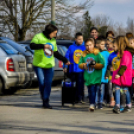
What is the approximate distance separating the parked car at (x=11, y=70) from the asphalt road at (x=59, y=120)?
1183 millimetres

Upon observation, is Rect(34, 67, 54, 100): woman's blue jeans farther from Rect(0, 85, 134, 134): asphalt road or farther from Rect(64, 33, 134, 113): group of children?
Rect(64, 33, 134, 113): group of children

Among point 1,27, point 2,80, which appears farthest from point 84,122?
point 1,27

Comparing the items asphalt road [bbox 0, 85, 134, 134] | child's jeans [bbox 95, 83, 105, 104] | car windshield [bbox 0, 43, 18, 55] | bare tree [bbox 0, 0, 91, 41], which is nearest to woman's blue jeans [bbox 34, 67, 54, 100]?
asphalt road [bbox 0, 85, 134, 134]

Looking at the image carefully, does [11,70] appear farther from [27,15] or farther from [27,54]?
[27,15]

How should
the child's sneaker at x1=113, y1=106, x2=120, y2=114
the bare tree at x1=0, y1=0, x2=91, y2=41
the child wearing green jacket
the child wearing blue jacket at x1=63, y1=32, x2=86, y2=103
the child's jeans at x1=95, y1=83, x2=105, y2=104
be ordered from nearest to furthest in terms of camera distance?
the child's sneaker at x1=113, y1=106, x2=120, y2=114 < the child wearing green jacket < the child's jeans at x1=95, y1=83, x2=105, y2=104 < the child wearing blue jacket at x1=63, y1=32, x2=86, y2=103 < the bare tree at x1=0, y1=0, x2=91, y2=41

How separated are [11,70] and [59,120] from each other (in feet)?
12.8

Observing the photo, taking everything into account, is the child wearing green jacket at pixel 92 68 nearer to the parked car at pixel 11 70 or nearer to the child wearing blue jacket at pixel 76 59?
the child wearing blue jacket at pixel 76 59

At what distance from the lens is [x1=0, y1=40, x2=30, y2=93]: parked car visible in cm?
1023

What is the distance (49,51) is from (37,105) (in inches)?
51.6

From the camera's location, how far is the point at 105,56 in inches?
336

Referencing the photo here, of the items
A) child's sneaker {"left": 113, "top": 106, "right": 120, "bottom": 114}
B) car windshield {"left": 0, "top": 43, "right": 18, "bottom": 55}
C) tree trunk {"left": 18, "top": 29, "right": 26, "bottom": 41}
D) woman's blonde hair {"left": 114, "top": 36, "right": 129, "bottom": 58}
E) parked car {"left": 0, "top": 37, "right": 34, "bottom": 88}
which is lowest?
tree trunk {"left": 18, "top": 29, "right": 26, "bottom": 41}

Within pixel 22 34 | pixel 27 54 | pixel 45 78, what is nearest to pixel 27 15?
pixel 22 34

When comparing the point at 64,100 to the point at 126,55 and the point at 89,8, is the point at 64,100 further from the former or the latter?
the point at 89,8

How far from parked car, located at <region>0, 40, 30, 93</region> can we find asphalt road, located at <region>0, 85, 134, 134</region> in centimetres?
118
